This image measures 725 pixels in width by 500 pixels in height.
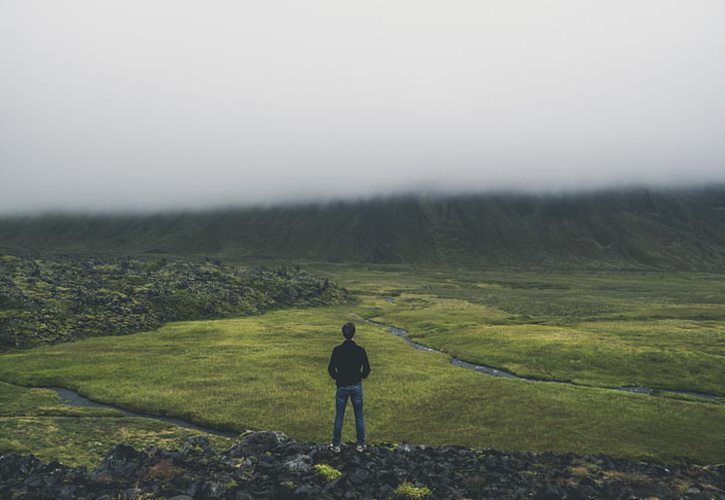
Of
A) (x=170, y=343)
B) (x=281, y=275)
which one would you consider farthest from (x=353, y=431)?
(x=281, y=275)

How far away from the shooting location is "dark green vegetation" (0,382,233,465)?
32969 mm

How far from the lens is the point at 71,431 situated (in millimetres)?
37438

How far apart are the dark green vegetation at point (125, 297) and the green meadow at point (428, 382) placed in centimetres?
720

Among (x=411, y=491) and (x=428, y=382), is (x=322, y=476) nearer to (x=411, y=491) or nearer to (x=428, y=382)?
(x=411, y=491)

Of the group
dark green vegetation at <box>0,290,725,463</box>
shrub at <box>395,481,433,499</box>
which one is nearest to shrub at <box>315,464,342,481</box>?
shrub at <box>395,481,433,499</box>

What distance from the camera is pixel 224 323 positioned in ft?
313

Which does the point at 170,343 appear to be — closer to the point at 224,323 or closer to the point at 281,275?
the point at 224,323

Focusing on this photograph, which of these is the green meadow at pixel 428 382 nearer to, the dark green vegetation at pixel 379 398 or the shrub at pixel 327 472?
the dark green vegetation at pixel 379 398

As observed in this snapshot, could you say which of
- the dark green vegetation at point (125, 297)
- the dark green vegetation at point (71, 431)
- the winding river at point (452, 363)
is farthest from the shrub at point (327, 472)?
the dark green vegetation at point (125, 297)

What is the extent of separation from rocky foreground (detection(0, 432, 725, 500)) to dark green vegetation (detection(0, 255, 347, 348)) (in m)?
61.3

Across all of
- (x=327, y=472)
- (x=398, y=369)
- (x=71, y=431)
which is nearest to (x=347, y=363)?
(x=327, y=472)

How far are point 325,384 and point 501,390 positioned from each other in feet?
66.3

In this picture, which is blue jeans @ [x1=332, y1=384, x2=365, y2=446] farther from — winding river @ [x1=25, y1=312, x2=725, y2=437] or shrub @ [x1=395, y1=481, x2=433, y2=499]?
winding river @ [x1=25, y1=312, x2=725, y2=437]

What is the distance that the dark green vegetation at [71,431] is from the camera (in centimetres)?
3297
